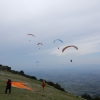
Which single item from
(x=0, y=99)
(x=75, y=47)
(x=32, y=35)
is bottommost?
(x=0, y=99)

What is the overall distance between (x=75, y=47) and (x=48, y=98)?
10.4m

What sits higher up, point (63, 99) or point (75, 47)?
point (75, 47)

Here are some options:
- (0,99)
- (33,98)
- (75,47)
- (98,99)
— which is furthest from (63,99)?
(98,99)

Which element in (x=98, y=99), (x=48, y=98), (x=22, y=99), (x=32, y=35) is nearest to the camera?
(x=22, y=99)

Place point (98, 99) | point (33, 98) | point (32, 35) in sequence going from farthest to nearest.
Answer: point (98, 99), point (32, 35), point (33, 98)

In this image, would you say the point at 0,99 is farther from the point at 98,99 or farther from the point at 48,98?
the point at 98,99

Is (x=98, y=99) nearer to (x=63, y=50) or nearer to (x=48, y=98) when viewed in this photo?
(x=63, y=50)

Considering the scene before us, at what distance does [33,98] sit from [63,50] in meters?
13.5

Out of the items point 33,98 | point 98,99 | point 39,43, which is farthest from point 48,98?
point 98,99

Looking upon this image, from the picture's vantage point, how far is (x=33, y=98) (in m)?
31.5

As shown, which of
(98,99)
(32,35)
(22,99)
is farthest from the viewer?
(98,99)

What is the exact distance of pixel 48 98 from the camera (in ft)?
111

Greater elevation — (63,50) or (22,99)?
(63,50)

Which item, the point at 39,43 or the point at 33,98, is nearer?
the point at 33,98
